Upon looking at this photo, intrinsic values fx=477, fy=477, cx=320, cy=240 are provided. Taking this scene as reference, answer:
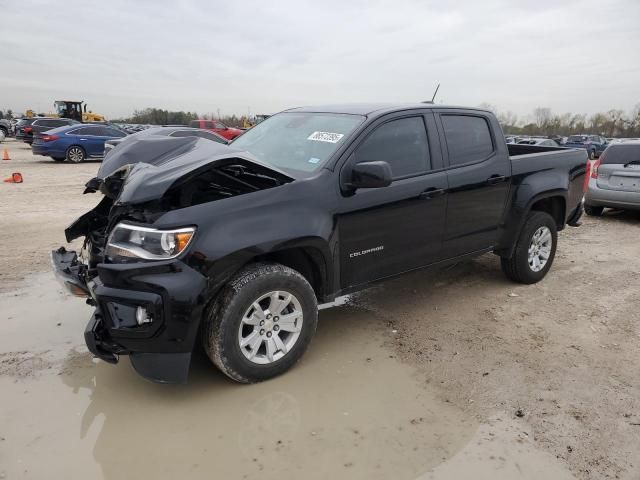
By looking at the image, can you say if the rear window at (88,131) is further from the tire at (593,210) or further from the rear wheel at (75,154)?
the tire at (593,210)

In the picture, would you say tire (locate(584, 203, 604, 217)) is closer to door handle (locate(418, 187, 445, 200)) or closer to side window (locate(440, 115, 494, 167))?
side window (locate(440, 115, 494, 167))

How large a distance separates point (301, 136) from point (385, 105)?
0.80 m

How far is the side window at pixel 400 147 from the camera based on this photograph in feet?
12.3

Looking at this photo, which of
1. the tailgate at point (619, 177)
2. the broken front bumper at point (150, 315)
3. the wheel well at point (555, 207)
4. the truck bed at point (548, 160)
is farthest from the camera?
the tailgate at point (619, 177)

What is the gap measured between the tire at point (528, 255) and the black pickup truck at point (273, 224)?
0.79ft

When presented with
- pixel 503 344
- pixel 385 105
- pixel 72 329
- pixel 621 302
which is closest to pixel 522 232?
pixel 621 302

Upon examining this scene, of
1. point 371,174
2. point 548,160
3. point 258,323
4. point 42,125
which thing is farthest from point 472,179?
point 42,125

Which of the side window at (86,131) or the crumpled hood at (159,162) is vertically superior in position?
the side window at (86,131)

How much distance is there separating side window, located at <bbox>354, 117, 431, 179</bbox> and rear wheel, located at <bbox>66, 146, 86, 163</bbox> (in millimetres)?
17268

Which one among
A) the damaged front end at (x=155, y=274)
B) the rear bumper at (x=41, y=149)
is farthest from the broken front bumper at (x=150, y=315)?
the rear bumper at (x=41, y=149)

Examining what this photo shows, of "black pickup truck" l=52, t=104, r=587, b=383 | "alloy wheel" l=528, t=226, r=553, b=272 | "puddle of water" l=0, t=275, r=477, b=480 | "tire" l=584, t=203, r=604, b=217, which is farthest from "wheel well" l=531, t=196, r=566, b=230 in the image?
"tire" l=584, t=203, r=604, b=217

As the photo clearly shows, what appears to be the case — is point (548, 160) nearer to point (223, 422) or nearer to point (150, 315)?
point (223, 422)

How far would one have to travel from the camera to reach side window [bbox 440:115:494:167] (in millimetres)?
4309

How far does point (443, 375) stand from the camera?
343cm
